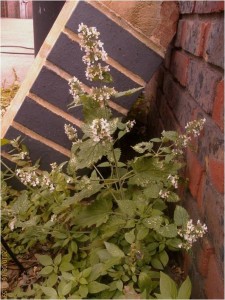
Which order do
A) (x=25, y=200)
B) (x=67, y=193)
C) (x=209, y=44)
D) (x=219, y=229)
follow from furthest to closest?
(x=67, y=193) → (x=25, y=200) → (x=209, y=44) → (x=219, y=229)

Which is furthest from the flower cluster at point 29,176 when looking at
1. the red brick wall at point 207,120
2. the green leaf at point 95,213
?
the red brick wall at point 207,120

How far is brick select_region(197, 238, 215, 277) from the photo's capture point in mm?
896

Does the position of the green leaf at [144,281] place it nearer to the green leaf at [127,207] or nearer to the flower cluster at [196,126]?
the green leaf at [127,207]

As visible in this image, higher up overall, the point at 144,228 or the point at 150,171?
the point at 150,171

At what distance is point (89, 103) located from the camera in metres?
0.98

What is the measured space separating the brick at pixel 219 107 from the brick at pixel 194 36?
9.1 inches

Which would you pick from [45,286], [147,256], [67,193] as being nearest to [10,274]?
[45,286]

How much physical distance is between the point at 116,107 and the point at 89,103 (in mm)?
418

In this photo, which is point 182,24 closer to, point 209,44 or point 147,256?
point 209,44

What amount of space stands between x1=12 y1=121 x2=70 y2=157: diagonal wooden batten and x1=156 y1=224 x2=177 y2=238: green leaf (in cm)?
59

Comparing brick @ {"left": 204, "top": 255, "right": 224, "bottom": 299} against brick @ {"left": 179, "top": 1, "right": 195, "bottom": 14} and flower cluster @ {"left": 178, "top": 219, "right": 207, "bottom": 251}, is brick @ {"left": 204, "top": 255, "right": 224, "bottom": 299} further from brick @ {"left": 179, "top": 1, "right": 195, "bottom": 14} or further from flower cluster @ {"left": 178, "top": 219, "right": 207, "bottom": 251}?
brick @ {"left": 179, "top": 1, "right": 195, "bottom": 14}

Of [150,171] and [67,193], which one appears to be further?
[67,193]

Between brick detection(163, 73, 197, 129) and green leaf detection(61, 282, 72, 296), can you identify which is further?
brick detection(163, 73, 197, 129)

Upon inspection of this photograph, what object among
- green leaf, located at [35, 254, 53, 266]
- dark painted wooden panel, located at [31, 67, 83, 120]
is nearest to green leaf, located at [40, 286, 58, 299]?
green leaf, located at [35, 254, 53, 266]
